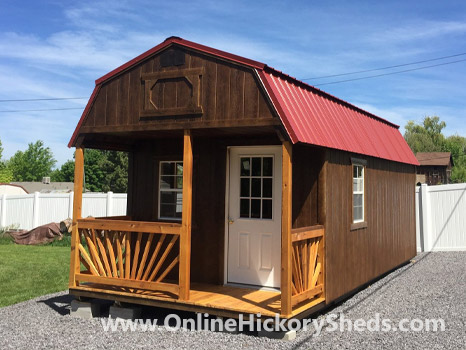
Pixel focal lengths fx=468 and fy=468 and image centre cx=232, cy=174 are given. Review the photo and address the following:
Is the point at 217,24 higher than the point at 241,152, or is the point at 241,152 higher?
the point at 217,24

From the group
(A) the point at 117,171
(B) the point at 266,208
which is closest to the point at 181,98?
(B) the point at 266,208

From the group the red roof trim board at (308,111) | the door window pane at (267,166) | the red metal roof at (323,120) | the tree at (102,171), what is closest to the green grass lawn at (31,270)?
the red roof trim board at (308,111)

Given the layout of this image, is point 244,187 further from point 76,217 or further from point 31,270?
point 31,270

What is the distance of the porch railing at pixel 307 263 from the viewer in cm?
583

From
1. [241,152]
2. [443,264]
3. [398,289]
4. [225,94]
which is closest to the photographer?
[225,94]

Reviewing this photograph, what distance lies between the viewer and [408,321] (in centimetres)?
→ 634

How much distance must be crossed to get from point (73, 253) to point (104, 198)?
10.5m

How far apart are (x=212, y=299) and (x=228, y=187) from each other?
191 centimetres

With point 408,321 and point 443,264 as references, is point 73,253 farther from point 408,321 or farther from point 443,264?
point 443,264

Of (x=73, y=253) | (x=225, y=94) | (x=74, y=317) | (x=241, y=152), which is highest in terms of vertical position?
(x=225, y=94)

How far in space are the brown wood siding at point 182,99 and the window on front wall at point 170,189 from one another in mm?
1573

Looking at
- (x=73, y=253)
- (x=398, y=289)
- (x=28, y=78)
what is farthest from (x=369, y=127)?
(x=28, y=78)

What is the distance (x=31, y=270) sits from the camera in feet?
36.1

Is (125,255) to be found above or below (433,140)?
below
